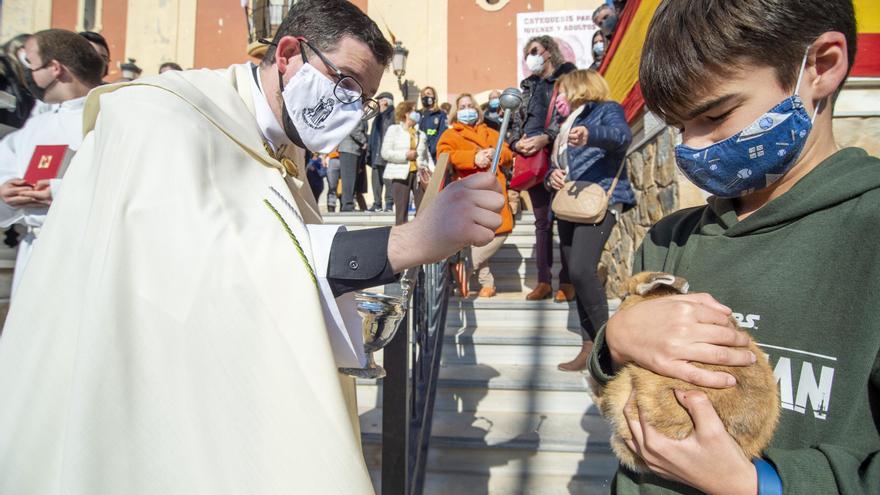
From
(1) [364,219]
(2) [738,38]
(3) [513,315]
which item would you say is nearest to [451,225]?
(2) [738,38]

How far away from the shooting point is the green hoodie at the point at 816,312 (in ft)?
2.54

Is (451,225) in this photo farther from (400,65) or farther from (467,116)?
(400,65)

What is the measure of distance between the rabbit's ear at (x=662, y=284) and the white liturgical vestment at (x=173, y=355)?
0.58 meters

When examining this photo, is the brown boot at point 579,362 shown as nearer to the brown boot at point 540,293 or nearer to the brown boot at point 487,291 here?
the brown boot at point 540,293

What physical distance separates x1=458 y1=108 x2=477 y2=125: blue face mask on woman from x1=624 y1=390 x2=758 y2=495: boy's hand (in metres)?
4.31

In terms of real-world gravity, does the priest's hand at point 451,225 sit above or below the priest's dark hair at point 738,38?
below

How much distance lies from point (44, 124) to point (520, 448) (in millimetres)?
3047

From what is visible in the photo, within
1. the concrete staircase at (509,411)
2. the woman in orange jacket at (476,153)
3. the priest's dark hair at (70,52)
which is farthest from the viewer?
the woman in orange jacket at (476,153)

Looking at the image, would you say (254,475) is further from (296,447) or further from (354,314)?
(354,314)

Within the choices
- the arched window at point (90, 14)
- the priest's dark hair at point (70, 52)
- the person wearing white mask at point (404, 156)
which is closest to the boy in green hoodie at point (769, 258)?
the priest's dark hair at point (70, 52)

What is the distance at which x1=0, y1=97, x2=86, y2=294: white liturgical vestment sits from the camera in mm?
2330

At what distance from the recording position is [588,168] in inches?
135

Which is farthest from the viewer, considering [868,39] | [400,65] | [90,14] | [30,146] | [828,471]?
[90,14]

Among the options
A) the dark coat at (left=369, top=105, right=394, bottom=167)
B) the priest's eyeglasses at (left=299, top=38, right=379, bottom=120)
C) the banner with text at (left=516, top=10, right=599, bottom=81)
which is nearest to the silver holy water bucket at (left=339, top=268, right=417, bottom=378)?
the priest's eyeglasses at (left=299, top=38, right=379, bottom=120)
